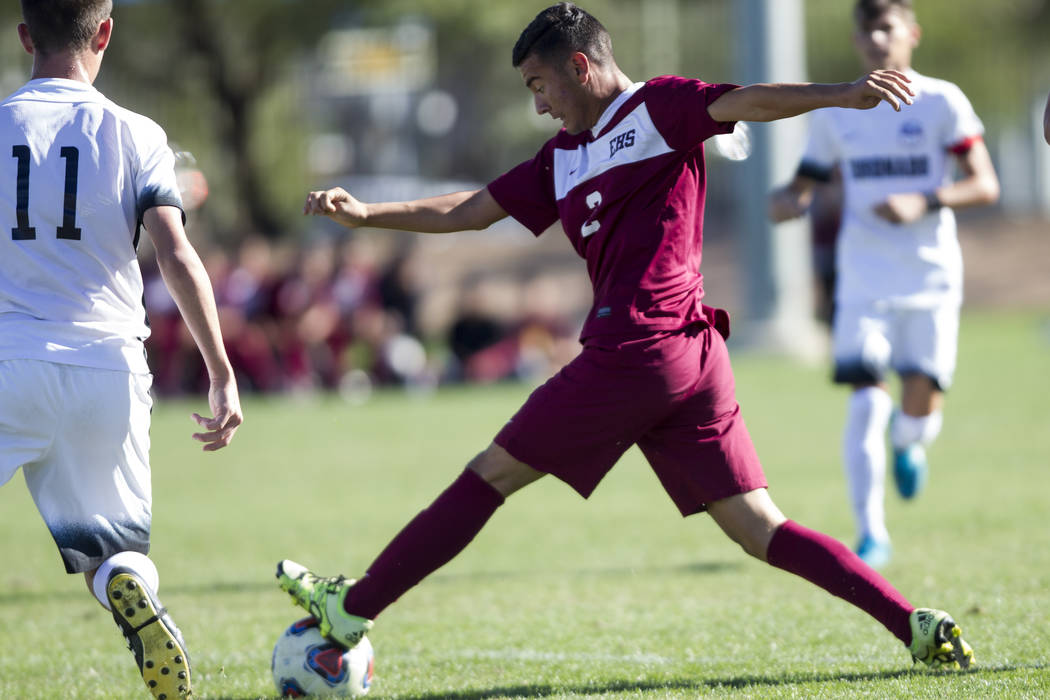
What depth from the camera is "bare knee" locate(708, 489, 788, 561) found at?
4316 mm

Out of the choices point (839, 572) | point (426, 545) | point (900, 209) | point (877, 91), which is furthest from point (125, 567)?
point (900, 209)

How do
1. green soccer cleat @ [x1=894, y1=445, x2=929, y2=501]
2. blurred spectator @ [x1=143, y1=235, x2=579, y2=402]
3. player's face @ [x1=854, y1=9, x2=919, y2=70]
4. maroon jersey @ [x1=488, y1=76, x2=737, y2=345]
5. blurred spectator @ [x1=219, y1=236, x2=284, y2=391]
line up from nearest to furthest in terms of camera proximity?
maroon jersey @ [x1=488, y1=76, x2=737, y2=345] < player's face @ [x1=854, y1=9, x2=919, y2=70] < green soccer cleat @ [x1=894, y1=445, x2=929, y2=501] < blurred spectator @ [x1=143, y1=235, x2=579, y2=402] < blurred spectator @ [x1=219, y1=236, x2=284, y2=391]

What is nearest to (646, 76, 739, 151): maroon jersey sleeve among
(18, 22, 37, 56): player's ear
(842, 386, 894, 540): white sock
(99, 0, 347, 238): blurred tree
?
(18, 22, 37, 56): player's ear

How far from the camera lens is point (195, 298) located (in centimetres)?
385

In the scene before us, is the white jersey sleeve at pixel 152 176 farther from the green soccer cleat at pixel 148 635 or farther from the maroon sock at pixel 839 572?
the maroon sock at pixel 839 572

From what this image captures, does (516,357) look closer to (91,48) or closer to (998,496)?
(998,496)

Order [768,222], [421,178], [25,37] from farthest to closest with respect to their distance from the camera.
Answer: [421,178] < [768,222] < [25,37]

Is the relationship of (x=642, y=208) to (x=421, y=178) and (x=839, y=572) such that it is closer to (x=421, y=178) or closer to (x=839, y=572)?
(x=839, y=572)

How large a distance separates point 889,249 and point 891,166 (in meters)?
0.40

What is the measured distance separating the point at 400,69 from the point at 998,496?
36502 millimetres

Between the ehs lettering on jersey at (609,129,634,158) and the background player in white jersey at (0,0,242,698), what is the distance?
1320 millimetres

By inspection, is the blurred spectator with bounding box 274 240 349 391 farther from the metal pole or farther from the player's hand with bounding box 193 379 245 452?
the player's hand with bounding box 193 379 245 452

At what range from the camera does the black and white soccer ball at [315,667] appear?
14.1 feet

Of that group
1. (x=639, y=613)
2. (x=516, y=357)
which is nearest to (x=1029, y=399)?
(x=516, y=357)
